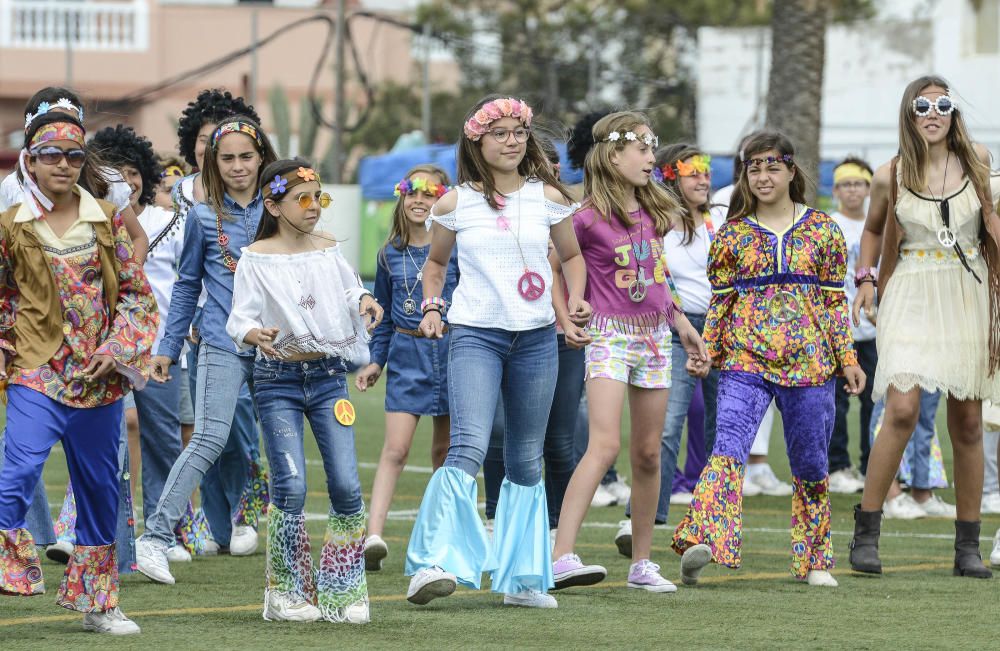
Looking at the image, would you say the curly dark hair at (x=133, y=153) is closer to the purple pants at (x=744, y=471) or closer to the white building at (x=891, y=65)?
the purple pants at (x=744, y=471)

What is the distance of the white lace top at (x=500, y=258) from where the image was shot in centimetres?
775

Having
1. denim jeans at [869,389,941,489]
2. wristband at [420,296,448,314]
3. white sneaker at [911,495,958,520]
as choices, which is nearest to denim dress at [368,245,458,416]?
wristband at [420,296,448,314]

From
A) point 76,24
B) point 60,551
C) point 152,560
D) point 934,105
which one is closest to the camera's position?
point 152,560

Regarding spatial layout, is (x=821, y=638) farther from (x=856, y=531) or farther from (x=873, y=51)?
(x=873, y=51)

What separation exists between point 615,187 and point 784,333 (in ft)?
3.38

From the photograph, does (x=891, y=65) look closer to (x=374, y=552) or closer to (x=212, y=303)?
(x=374, y=552)

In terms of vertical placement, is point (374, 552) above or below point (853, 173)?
below

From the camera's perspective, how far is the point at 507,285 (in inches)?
305

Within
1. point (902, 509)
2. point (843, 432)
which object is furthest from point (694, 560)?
point (843, 432)

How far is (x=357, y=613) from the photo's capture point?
7387 millimetres

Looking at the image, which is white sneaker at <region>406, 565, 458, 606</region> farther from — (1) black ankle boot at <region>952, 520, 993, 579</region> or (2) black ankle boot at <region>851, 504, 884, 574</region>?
(1) black ankle boot at <region>952, 520, 993, 579</region>

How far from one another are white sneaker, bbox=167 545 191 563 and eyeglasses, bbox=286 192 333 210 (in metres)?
2.71

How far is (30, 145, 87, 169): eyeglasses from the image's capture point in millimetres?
6953

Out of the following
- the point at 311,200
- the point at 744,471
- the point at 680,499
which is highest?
the point at 311,200
